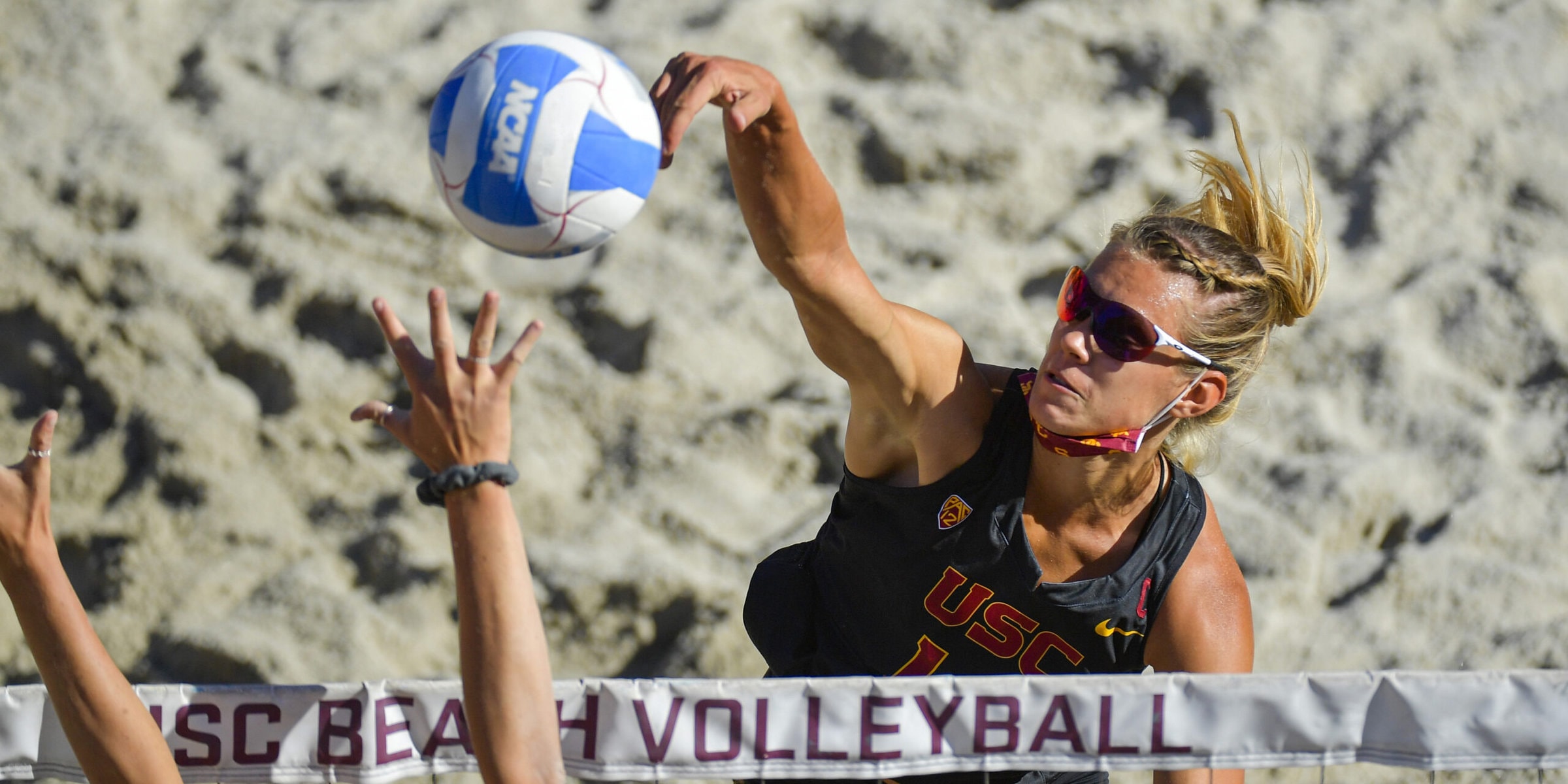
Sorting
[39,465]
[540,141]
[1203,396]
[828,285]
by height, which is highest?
[540,141]

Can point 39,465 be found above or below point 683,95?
below

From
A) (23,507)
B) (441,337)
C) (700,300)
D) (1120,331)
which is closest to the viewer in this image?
(441,337)

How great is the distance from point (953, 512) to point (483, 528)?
96 cm

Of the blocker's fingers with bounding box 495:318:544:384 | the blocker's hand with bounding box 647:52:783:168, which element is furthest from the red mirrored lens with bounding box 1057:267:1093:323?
the blocker's fingers with bounding box 495:318:544:384

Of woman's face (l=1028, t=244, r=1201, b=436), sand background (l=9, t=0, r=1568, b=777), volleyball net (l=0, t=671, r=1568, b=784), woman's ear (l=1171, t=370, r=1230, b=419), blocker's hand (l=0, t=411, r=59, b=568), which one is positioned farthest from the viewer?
sand background (l=9, t=0, r=1568, b=777)

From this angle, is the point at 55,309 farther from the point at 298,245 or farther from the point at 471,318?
the point at 471,318

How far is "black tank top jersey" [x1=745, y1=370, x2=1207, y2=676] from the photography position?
2195 mm

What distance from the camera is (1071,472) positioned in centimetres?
223

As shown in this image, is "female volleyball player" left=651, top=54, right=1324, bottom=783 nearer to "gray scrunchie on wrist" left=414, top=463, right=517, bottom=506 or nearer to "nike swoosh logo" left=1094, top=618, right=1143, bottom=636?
"nike swoosh logo" left=1094, top=618, right=1143, bottom=636

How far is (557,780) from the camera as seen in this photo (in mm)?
1551

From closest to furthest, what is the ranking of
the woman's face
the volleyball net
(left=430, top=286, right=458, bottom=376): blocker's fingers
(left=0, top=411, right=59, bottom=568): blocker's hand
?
(left=430, top=286, right=458, bottom=376): blocker's fingers
(left=0, top=411, right=59, bottom=568): blocker's hand
the volleyball net
the woman's face

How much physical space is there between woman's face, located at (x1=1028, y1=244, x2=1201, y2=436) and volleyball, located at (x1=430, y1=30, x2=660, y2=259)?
0.71 m

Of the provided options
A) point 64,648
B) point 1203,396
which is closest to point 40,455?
point 64,648

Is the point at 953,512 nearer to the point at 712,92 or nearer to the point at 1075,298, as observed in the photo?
the point at 1075,298
